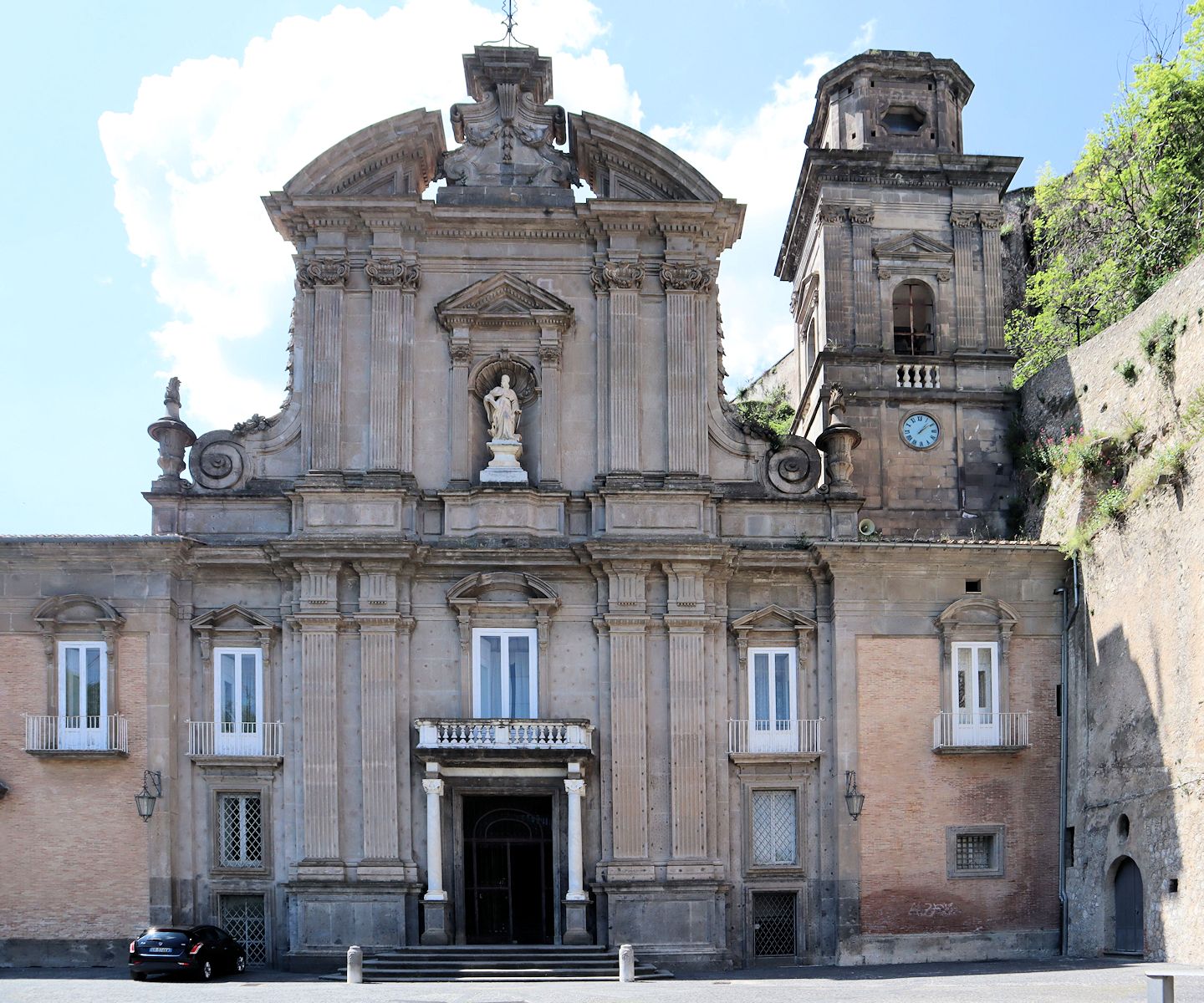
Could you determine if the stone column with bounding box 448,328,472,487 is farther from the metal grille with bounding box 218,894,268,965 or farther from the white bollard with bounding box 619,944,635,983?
the white bollard with bounding box 619,944,635,983

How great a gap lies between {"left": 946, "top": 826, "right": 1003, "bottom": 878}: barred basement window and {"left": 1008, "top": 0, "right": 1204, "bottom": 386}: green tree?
1429cm

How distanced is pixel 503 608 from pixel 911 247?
14.6 m

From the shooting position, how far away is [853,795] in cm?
3375

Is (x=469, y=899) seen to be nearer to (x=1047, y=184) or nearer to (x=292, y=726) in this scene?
(x=292, y=726)

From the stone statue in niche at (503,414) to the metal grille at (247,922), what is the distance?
424 inches

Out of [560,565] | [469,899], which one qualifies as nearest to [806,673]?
[560,565]

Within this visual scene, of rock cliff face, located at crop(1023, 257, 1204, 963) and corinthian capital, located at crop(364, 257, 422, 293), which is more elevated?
corinthian capital, located at crop(364, 257, 422, 293)

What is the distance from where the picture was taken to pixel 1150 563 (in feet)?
102

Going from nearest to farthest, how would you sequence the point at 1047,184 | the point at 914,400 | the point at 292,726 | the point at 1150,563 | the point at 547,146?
the point at 1150,563 → the point at 292,726 → the point at 547,146 → the point at 914,400 → the point at 1047,184

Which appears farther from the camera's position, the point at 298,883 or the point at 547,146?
the point at 547,146

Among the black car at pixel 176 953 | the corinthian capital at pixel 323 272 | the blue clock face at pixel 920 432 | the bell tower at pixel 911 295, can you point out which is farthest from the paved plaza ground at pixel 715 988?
the corinthian capital at pixel 323 272

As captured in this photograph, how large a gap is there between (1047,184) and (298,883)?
29780 millimetres

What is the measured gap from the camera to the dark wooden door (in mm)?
31141

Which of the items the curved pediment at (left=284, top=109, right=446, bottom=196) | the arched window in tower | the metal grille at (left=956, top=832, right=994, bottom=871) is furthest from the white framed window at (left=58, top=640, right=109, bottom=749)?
the arched window in tower
